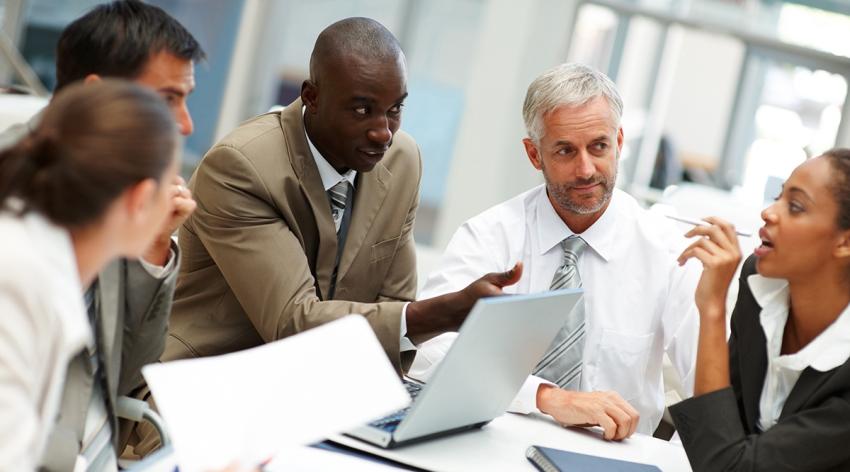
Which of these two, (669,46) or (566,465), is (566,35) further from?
(566,465)

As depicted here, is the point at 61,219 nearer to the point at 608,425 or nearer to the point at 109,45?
the point at 109,45

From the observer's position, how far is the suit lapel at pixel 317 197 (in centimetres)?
223

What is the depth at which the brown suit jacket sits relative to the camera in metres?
2.10

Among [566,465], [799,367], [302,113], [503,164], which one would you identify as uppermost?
[302,113]

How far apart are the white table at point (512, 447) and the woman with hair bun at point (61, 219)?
0.59 m

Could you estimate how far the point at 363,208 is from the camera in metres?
2.34

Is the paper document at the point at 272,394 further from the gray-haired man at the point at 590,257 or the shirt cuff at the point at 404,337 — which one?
the gray-haired man at the point at 590,257

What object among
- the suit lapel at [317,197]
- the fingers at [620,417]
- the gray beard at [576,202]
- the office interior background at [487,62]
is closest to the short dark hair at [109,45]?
the suit lapel at [317,197]

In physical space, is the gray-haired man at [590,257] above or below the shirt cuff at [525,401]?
above

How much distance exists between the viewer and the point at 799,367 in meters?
1.79

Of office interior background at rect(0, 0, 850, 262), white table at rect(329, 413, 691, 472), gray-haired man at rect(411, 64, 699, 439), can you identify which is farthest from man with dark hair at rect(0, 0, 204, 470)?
office interior background at rect(0, 0, 850, 262)

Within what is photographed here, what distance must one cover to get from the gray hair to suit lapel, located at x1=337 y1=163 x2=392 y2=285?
1.23 feet

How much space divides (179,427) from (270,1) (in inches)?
228

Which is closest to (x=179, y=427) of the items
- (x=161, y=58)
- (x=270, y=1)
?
(x=161, y=58)
